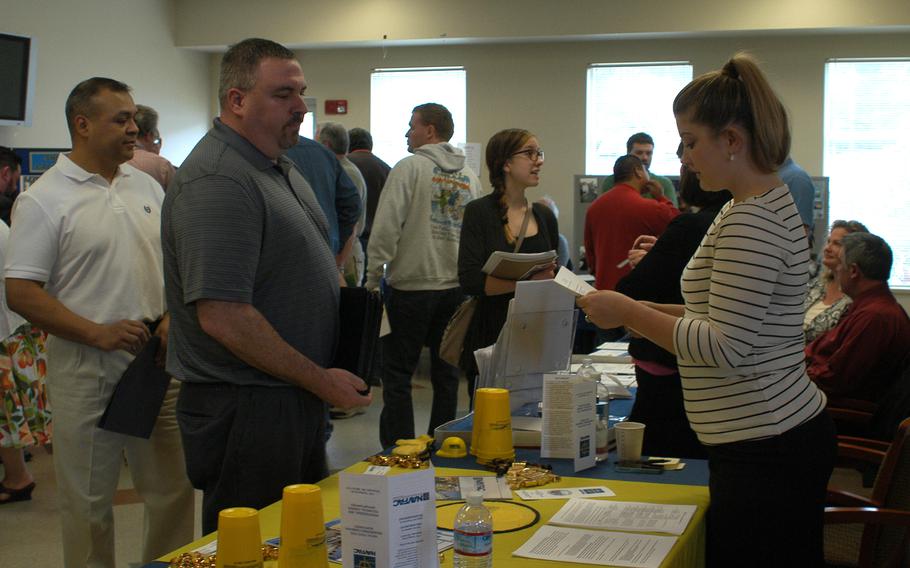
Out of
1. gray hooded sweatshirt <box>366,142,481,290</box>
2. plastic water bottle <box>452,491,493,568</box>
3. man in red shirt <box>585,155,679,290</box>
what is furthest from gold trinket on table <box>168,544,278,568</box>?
man in red shirt <box>585,155,679,290</box>

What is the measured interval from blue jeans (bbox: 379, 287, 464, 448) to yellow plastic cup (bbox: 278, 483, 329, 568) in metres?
3.02

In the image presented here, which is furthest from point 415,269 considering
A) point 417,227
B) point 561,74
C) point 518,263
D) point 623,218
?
point 561,74

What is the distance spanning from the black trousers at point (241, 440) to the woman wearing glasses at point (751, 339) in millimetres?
831

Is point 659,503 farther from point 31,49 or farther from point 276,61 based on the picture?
point 31,49

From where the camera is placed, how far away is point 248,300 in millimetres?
2064

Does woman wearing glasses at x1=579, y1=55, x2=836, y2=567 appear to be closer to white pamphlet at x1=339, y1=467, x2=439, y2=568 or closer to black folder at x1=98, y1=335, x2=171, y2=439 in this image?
white pamphlet at x1=339, y1=467, x2=439, y2=568

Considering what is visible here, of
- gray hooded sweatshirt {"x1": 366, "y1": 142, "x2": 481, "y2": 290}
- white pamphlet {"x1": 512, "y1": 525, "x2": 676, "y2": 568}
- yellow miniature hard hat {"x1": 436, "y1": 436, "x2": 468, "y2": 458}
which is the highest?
gray hooded sweatshirt {"x1": 366, "y1": 142, "x2": 481, "y2": 290}

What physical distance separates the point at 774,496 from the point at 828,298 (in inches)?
137

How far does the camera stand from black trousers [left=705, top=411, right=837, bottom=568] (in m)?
1.80

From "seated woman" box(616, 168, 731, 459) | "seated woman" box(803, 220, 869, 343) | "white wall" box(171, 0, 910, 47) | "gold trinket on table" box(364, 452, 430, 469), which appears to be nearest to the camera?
"gold trinket on table" box(364, 452, 430, 469)

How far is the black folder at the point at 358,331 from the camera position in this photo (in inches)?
89.4

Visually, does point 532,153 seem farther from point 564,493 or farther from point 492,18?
point 492,18

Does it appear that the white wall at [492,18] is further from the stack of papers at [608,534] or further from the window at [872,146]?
the stack of papers at [608,534]

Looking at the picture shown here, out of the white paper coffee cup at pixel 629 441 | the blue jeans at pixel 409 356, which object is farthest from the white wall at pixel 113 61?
the white paper coffee cup at pixel 629 441
